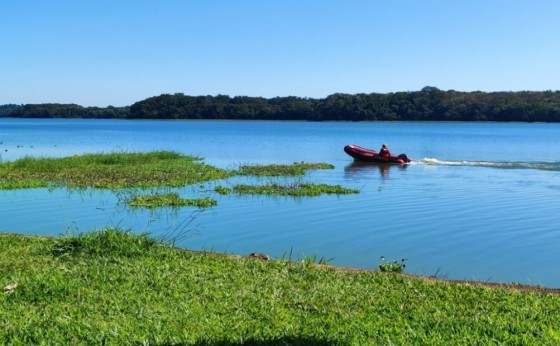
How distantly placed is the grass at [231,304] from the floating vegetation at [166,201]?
8057 millimetres

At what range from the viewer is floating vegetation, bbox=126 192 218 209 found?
17.0m

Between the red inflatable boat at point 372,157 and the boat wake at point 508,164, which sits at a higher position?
the red inflatable boat at point 372,157

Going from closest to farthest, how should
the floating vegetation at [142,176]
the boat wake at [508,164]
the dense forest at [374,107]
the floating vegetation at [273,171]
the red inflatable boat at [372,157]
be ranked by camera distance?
the floating vegetation at [142,176] → the floating vegetation at [273,171] → the boat wake at [508,164] → the red inflatable boat at [372,157] → the dense forest at [374,107]

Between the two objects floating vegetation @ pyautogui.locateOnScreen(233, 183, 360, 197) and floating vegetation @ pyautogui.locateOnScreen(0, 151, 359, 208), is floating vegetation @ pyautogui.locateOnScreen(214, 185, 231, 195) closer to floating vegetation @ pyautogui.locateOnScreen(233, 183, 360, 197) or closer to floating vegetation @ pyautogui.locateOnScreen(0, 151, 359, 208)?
floating vegetation @ pyautogui.locateOnScreen(0, 151, 359, 208)

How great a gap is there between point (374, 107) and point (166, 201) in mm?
118591

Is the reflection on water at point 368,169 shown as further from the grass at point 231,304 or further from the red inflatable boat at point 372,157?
the grass at point 231,304

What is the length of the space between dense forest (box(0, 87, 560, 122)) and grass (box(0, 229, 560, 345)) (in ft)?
403

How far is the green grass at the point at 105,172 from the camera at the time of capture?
21.2 m

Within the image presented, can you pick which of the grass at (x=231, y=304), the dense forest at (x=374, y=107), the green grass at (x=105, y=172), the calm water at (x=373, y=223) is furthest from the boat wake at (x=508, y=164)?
the dense forest at (x=374, y=107)

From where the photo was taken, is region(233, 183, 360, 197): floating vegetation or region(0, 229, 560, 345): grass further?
region(233, 183, 360, 197): floating vegetation

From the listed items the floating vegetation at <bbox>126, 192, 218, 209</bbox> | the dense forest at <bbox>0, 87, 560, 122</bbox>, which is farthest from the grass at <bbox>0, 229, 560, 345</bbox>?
the dense forest at <bbox>0, 87, 560, 122</bbox>

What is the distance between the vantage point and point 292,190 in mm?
20375

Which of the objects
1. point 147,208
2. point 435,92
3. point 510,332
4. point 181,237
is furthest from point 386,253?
point 435,92

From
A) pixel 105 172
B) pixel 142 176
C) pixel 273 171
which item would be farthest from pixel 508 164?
pixel 105 172
